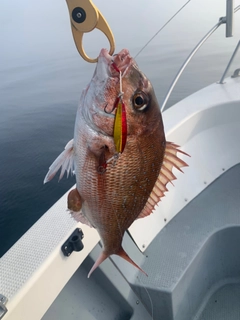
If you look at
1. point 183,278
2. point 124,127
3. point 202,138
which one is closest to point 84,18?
point 124,127

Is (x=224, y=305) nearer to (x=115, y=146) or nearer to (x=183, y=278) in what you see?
(x=183, y=278)

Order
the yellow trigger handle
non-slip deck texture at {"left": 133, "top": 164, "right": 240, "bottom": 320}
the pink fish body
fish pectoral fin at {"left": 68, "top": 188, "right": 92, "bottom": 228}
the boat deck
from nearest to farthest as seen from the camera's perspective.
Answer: the yellow trigger handle
the pink fish body
fish pectoral fin at {"left": 68, "top": 188, "right": 92, "bottom": 228}
the boat deck
non-slip deck texture at {"left": 133, "top": 164, "right": 240, "bottom": 320}

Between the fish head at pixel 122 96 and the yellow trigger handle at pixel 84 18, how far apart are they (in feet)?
0.31

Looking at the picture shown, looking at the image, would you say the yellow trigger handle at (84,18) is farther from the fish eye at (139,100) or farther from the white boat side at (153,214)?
the white boat side at (153,214)

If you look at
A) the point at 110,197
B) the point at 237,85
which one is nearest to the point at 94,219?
the point at 110,197

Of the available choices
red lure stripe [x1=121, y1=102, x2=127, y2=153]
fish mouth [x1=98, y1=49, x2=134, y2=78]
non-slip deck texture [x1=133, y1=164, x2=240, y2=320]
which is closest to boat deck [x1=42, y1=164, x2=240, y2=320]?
non-slip deck texture [x1=133, y1=164, x2=240, y2=320]

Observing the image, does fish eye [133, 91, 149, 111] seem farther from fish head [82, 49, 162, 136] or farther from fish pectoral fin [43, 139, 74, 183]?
fish pectoral fin [43, 139, 74, 183]

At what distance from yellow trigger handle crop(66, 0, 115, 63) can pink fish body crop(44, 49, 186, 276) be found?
95 millimetres

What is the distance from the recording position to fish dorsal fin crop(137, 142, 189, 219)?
1174mm

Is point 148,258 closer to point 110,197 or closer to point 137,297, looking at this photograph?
point 137,297

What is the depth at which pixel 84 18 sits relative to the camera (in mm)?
929

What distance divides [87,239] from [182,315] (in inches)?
46.8

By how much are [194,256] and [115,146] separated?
5.55 ft

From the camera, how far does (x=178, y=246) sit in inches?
95.8
